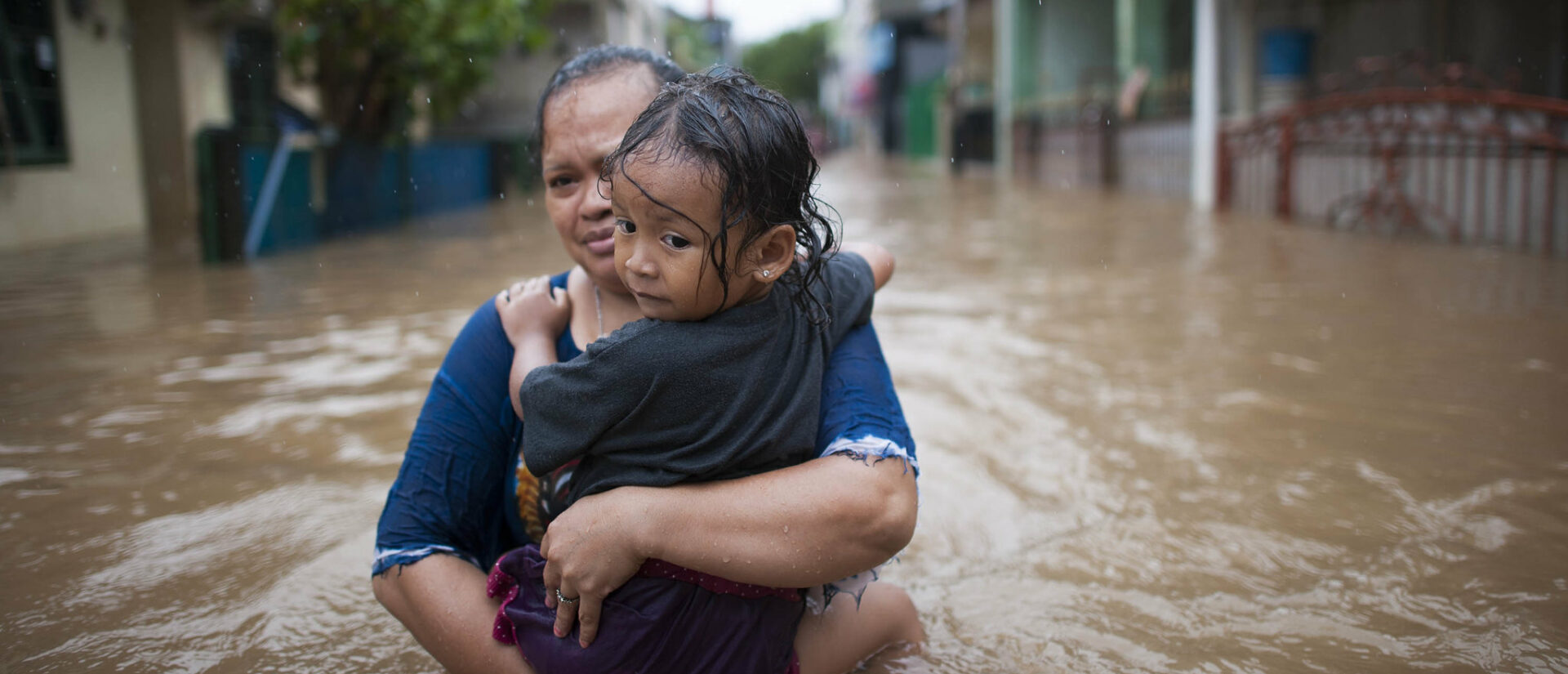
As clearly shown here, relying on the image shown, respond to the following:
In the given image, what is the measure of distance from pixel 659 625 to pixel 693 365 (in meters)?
0.39

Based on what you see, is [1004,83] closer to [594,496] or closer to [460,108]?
[460,108]

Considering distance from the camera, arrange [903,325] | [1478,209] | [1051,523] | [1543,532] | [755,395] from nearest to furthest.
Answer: [755,395]
[1543,532]
[1051,523]
[903,325]
[1478,209]

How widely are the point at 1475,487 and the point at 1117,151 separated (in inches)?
552

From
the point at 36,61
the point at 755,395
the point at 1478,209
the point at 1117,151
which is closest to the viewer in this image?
the point at 755,395

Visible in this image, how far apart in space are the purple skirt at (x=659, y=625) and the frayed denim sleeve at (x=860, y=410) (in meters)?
0.25

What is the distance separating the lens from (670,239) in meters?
1.46

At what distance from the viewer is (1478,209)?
8039mm

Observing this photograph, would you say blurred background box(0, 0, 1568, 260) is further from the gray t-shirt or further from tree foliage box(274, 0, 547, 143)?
the gray t-shirt

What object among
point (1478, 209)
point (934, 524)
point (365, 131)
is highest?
point (365, 131)

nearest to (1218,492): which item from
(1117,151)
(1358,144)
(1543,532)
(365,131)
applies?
(1543,532)

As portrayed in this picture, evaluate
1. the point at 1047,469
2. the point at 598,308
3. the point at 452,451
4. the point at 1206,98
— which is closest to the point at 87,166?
the point at 1047,469

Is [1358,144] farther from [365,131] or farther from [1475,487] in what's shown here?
[365,131]

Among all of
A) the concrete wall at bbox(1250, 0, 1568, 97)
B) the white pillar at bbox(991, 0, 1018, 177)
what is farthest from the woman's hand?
the white pillar at bbox(991, 0, 1018, 177)

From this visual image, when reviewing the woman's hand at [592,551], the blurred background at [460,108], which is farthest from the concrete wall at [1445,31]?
the woman's hand at [592,551]
